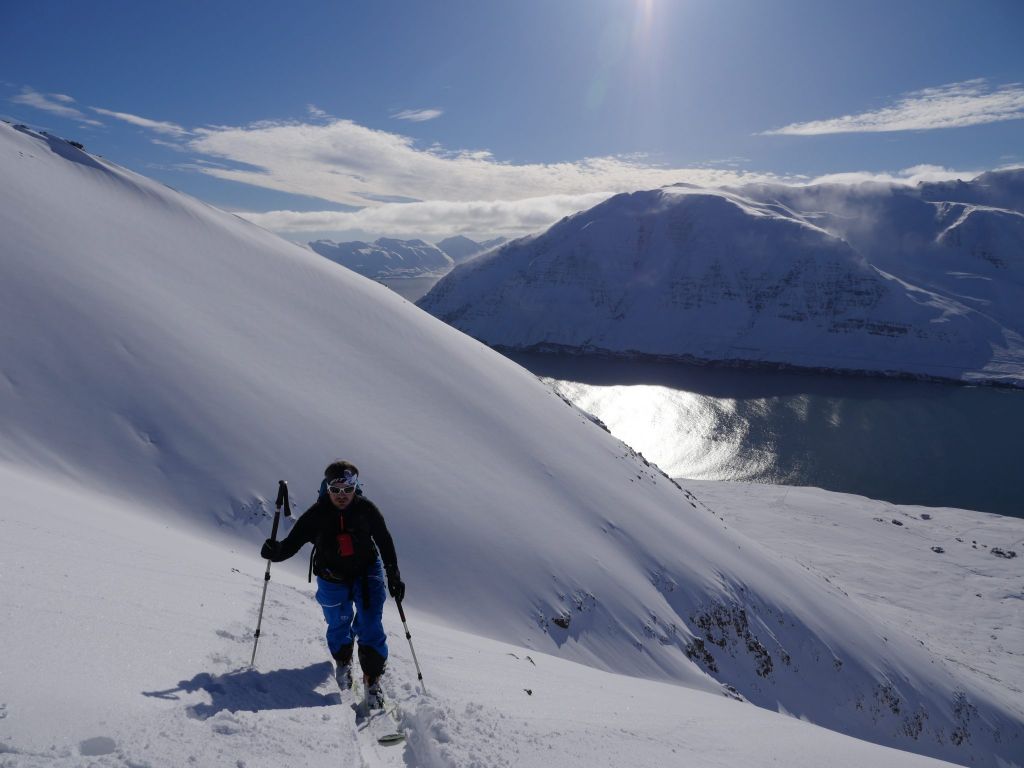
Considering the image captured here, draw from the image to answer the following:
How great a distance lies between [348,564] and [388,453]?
12.1 meters

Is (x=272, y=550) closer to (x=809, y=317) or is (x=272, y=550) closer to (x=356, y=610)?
(x=356, y=610)

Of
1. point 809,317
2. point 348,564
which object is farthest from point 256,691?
point 809,317

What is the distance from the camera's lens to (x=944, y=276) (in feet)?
643

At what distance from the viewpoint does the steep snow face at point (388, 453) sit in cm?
1394

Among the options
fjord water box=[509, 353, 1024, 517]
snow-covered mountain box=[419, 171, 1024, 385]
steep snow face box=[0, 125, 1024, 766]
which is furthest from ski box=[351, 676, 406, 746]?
snow-covered mountain box=[419, 171, 1024, 385]

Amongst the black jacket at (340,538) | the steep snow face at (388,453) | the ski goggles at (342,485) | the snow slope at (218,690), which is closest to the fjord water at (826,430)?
the steep snow face at (388,453)

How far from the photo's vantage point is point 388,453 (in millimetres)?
17938

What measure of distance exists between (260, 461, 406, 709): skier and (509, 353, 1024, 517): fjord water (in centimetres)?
6964

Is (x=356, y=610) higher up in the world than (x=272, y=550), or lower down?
lower down

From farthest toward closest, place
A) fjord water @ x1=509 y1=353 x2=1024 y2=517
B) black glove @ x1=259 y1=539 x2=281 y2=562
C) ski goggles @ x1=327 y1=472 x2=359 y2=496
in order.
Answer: fjord water @ x1=509 y1=353 x2=1024 y2=517 → black glove @ x1=259 y1=539 x2=281 y2=562 → ski goggles @ x1=327 y1=472 x2=359 y2=496

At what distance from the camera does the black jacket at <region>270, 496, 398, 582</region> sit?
6.05 m

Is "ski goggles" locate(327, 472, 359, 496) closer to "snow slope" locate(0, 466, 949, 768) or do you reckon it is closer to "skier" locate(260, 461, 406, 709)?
"skier" locate(260, 461, 406, 709)

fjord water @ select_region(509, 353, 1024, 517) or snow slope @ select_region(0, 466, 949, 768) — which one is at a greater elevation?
fjord water @ select_region(509, 353, 1024, 517)

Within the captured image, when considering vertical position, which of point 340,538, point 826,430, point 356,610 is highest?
point 826,430
